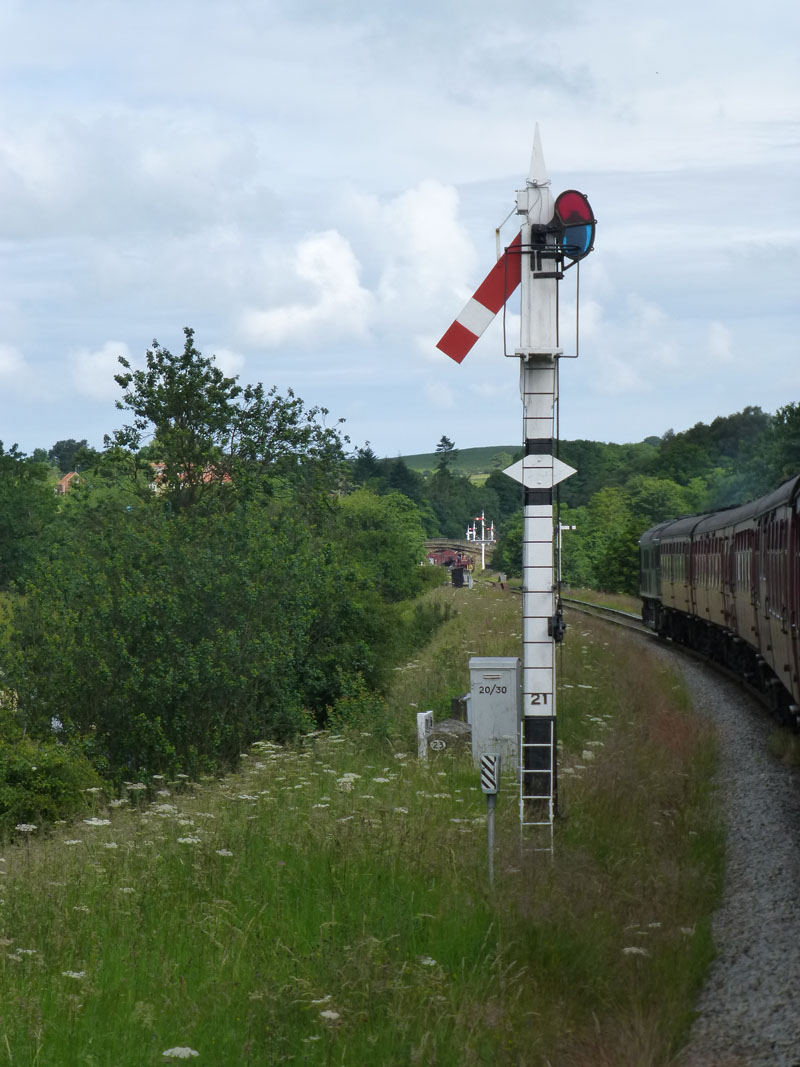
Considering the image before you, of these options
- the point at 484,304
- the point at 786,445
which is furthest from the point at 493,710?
the point at 786,445

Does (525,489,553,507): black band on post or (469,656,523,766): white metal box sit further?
(469,656,523,766): white metal box

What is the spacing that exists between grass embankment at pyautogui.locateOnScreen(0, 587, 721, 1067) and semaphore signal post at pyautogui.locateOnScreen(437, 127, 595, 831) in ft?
2.76

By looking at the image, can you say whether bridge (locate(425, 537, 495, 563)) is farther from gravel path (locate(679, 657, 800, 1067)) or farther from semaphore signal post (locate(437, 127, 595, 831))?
semaphore signal post (locate(437, 127, 595, 831))

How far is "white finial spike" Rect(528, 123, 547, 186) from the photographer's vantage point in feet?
35.1

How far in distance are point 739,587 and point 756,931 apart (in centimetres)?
1413

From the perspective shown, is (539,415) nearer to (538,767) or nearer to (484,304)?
(484,304)

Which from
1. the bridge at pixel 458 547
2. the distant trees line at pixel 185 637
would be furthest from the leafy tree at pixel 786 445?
the bridge at pixel 458 547

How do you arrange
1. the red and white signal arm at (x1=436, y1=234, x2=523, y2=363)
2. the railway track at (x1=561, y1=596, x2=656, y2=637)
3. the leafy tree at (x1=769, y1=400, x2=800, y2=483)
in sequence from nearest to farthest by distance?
1. the red and white signal arm at (x1=436, y1=234, x2=523, y2=363)
2. the railway track at (x1=561, y1=596, x2=656, y2=637)
3. the leafy tree at (x1=769, y1=400, x2=800, y2=483)

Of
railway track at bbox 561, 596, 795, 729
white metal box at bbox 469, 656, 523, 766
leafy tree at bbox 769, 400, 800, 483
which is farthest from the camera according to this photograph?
leafy tree at bbox 769, 400, 800, 483

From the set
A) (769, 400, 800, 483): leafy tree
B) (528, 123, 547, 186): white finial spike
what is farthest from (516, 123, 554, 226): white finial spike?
(769, 400, 800, 483): leafy tree

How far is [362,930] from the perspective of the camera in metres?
7.07

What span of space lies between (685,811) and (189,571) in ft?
58.9

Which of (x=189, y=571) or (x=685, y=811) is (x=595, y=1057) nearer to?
(x=685, y=811)

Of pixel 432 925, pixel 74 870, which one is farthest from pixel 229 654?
Answer: pixel 432 925
